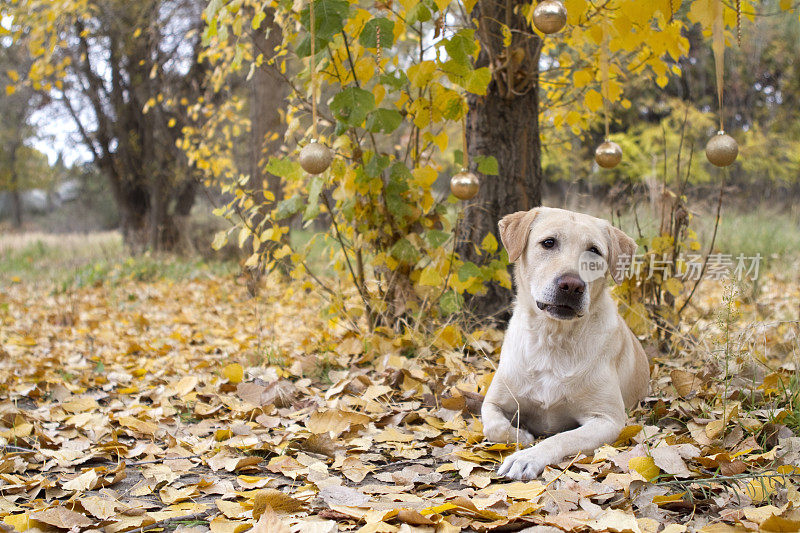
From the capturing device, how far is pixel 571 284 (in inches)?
103

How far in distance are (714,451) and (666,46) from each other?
2.06m

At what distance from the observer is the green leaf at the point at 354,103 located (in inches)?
132

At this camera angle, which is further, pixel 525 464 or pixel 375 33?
pixel 375 33

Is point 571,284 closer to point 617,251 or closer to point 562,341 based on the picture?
point 562,341

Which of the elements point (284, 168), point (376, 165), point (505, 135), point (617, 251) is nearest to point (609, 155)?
point (617, 251)

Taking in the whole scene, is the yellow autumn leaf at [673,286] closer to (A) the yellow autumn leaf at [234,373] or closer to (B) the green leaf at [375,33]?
(B) the green leaf at [375,33]

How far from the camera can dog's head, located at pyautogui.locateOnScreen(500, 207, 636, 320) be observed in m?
2.67

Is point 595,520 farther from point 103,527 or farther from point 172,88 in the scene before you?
point 172,88

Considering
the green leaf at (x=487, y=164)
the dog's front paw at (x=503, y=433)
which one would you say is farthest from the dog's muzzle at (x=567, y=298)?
the green leaf at (x=487, y=164)

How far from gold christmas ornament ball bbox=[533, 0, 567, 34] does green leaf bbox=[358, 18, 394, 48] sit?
2.87ft

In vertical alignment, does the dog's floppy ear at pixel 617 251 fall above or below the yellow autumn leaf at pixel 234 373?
above

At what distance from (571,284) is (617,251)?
0.53m

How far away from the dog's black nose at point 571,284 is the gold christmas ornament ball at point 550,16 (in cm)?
109

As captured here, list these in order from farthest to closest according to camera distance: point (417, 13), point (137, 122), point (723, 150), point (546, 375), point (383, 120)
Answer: point (137, 122), point (383, 120), point (417, 13), point (546, 375), point (723, 150)
